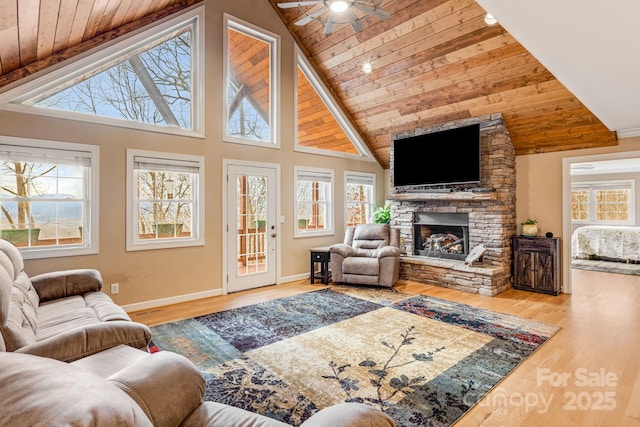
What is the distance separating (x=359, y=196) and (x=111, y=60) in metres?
4.78

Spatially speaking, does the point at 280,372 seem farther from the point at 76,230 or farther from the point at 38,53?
the point at 38,53

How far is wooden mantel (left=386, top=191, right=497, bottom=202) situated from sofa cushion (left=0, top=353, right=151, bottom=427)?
17.4 ft

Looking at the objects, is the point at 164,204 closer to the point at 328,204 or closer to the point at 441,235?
the point at 328,204

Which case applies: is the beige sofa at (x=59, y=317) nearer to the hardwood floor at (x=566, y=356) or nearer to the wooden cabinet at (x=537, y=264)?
the hardwood floor at (x=566, y=356)

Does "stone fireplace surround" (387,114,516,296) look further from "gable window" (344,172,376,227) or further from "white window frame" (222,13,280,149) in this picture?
"white window frame" (222,13,280,149)

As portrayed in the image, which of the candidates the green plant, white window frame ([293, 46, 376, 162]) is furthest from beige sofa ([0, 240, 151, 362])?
the green plant

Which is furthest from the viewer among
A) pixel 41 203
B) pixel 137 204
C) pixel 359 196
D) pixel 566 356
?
pixel 359 196

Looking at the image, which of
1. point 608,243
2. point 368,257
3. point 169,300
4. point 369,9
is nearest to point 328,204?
point 368,257

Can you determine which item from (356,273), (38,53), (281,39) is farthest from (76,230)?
(281,39)

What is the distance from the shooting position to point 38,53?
3613 millimetres

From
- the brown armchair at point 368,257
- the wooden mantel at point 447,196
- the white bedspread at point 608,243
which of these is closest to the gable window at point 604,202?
the white bedspread at point 608,243

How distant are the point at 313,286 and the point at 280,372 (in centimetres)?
283

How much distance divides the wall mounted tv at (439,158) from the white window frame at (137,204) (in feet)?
11.3

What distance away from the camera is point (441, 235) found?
20.1ft
